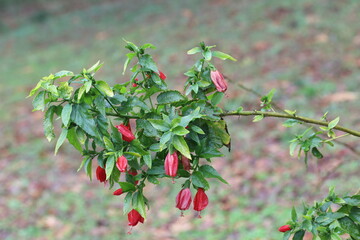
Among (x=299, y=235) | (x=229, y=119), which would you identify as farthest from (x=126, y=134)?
(x=229, y=119)

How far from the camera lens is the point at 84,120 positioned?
1119mm

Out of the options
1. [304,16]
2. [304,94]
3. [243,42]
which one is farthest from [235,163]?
[304,16]

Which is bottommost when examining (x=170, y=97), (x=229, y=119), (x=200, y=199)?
(x=200, y=199)

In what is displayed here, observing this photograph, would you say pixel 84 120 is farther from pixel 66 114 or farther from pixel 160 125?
pixel 160 125

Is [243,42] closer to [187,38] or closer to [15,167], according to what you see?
[187,38]

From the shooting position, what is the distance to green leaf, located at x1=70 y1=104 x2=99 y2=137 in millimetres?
1117

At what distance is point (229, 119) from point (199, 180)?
343 centimetres

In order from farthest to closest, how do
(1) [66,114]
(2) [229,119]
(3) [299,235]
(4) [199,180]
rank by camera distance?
(2) [229,119] < (3) [299,235] < (4) [199,180] < (1) [66,114]

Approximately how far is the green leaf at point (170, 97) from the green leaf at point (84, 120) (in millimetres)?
211

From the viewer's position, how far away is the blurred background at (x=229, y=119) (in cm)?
348

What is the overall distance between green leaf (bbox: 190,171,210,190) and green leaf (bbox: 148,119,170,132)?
151 millimetres

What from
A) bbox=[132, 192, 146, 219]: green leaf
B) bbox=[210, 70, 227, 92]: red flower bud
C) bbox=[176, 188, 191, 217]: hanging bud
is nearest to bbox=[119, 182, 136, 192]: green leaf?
bbox=[132, 192, 146, 219]: green leaf

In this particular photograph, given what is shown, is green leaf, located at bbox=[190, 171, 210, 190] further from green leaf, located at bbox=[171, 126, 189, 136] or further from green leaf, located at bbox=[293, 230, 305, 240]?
green leaf, located at bbox=[293, 230, 305, 240]

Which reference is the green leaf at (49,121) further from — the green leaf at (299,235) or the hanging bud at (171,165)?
the green leaf at (299,235)
